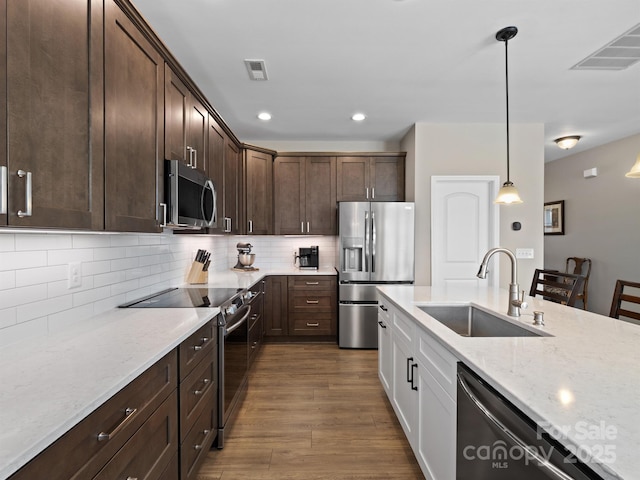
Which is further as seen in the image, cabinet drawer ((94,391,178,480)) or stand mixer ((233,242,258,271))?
stand mixer ((233,242,258,271))

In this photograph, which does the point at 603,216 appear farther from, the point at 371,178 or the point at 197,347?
the point at 197,347

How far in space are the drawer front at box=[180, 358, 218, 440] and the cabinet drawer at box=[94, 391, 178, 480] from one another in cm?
7

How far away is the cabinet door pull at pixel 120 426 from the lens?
3.04ft

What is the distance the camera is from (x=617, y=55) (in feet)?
8.27

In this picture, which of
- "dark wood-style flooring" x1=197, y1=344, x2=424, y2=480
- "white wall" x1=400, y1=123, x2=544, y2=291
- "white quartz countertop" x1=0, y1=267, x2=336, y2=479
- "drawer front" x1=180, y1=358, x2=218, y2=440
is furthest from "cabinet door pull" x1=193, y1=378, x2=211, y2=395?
"white wall" x1=400, y1=123, x2=544, y2=291

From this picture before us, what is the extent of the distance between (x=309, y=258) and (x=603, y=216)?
14.3 feet

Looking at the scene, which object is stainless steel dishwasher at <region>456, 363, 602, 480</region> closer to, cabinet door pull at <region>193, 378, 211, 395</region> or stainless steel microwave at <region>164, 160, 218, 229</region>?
cabinet door pull at <region>193, 378, 211, 395</region>

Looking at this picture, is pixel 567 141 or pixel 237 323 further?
pixel 567 141

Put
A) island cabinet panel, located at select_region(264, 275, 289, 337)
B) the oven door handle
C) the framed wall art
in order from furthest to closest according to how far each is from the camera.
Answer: the framed wall art
island cabinet panel, located at select_region(264, 275, 289, 337)
the oven door handle

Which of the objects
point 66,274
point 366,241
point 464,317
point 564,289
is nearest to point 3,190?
point 66,274

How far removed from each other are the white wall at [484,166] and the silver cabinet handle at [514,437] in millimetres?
2909

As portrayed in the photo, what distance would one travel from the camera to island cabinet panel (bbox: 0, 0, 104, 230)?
35.9 inches

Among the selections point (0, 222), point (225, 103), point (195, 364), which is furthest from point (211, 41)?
point (195, 364)

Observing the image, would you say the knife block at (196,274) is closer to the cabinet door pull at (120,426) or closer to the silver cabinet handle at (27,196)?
the cabinet door pull at (120,426)
